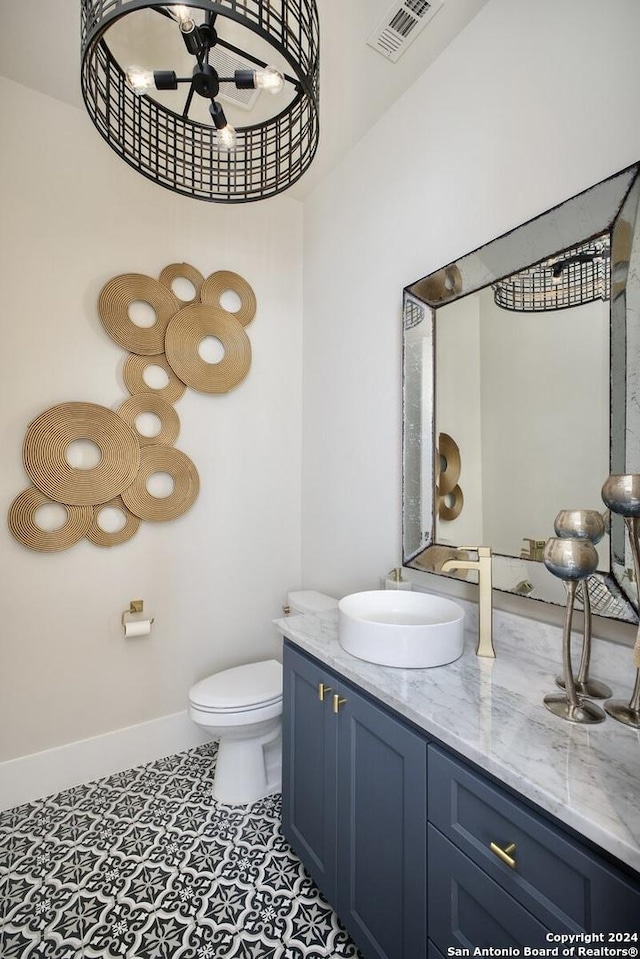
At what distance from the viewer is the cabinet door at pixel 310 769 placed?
136cm

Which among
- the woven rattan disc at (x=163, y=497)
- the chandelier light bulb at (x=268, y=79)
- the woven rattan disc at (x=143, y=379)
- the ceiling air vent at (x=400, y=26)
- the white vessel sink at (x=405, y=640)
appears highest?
the ceiling air vent at (x=400, y=26)

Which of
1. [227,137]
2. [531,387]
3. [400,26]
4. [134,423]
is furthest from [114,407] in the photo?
[400,26]

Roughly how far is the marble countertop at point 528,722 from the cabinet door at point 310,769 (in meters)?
0.13

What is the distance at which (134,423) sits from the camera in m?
2.15

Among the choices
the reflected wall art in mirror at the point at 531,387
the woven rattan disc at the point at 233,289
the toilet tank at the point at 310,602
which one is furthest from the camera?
the woven rattan disc at the point at 233,289

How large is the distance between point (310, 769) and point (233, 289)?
2.24 metres

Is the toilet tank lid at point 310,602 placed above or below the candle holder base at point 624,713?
below

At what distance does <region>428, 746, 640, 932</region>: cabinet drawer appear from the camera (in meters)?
0.70

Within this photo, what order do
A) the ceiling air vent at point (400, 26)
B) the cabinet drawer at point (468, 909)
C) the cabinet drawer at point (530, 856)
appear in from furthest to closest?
the ceiling air vent at point (400, 26) → the cabinet drawer at point (468, 909) → the cabinet drawer at point (530, 856)

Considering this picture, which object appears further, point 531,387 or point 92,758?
point 92,758

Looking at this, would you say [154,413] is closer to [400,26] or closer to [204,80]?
[204,80]

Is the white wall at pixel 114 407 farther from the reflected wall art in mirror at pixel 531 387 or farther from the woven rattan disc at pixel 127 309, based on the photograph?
the reflected wall art in mirror at pixel 531 387

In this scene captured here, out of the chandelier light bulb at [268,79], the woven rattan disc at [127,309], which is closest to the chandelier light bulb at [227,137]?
the chandelier light bulb at [268,79]

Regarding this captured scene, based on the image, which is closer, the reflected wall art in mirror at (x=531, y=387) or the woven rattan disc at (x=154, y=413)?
the reflected wall art in mirror at (x=531, y=387)
